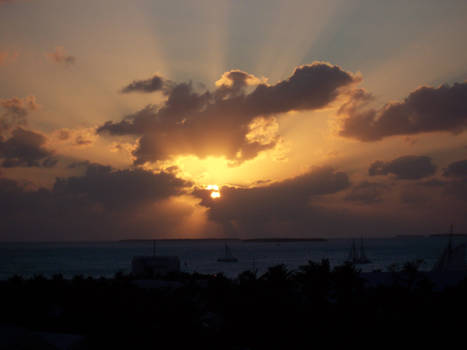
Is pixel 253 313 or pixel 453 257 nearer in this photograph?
pixel 253 313

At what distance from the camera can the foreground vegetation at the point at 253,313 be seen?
628 inches

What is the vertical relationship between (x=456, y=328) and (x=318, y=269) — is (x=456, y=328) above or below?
below

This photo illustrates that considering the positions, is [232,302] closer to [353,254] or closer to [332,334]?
[332,334]

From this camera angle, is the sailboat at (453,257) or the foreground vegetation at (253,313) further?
the sailboat at (453,257)

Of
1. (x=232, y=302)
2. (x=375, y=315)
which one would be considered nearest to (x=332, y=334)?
(x=375, y=315)

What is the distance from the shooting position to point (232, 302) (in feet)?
77.3

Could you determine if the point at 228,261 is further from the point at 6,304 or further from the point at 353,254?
the point at 6,304

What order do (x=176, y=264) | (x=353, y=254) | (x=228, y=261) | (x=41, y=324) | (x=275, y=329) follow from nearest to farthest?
(x=275, y=329), (x=41, y=324), (x=176, y=264), (x=353, y=254), (x=228, y=261)

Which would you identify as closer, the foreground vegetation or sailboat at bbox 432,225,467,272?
the foreground vegetation

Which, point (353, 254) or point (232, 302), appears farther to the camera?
point (353, 254)

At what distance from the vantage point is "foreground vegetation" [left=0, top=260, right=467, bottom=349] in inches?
628

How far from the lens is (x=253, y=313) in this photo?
2177cm

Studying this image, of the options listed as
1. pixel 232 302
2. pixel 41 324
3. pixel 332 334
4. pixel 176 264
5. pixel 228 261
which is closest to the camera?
pixel 332 334

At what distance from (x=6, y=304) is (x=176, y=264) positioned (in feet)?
144
